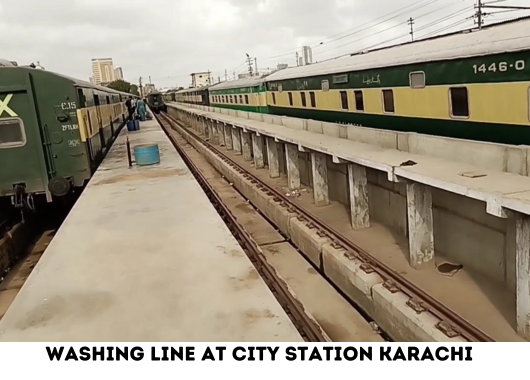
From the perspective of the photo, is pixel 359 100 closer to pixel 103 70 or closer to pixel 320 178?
pixel 320 178

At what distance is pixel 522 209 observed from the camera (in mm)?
5156

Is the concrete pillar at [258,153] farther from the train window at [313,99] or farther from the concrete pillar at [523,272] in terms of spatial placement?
the concrete pillar at [523,272]

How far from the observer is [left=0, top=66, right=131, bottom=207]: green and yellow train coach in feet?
33.6

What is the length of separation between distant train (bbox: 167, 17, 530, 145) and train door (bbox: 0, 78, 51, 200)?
7.21m

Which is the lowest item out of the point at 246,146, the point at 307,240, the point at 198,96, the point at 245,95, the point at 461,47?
the point at 307,240

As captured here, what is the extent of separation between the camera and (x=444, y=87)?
8.41 meters

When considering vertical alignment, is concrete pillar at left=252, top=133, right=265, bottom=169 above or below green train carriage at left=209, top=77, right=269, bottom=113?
below

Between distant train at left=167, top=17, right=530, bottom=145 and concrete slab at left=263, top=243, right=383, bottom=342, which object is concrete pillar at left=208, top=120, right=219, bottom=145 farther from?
concrete slab at left=263, top=243, right=383, bottom=342

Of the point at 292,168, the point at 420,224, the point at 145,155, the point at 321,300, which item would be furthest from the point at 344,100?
the point at 321,300

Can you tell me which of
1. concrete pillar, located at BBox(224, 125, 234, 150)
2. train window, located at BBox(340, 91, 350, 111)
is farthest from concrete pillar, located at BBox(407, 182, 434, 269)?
concrete pillar, located at BBox(224, 125, 234, 150)

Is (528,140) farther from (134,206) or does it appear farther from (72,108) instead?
(72,108)

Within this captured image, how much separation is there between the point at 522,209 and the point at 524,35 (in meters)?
2.83

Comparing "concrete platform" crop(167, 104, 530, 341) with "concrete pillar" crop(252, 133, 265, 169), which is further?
"concrete pillar" crop(252, 133, 265, 169)

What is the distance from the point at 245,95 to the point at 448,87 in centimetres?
1827
